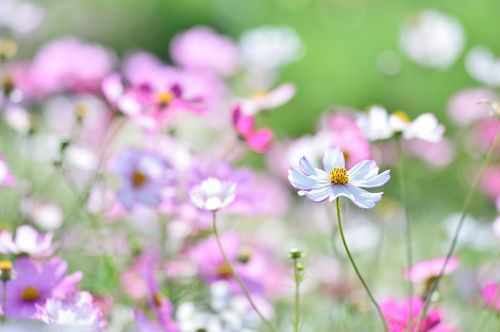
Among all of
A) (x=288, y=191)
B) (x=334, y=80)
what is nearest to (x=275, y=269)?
(x=288, y=191)

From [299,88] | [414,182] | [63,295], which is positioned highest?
[299,88]

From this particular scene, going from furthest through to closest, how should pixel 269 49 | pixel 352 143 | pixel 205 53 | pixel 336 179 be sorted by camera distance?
1. pixel 269 49
2. pixel 205 53
3. pixel 352 143
4. pixel 336 179

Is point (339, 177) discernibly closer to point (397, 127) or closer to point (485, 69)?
point (397, 127)

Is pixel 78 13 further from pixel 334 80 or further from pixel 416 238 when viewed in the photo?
pixel 416 238

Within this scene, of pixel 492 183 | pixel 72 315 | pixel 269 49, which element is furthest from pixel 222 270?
pixel 492 183

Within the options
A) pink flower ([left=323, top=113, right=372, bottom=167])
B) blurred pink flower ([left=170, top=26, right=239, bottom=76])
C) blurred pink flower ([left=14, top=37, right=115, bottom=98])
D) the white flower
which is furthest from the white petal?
blurred pink flower ([left=170, top=26, right=239, bottom=76])

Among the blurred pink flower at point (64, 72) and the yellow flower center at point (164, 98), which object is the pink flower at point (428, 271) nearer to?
the yellow flower center at point (164, 98)

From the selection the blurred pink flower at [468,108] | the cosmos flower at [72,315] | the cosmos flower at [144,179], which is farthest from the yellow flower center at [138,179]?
the blurred pink flower at [468,108]
